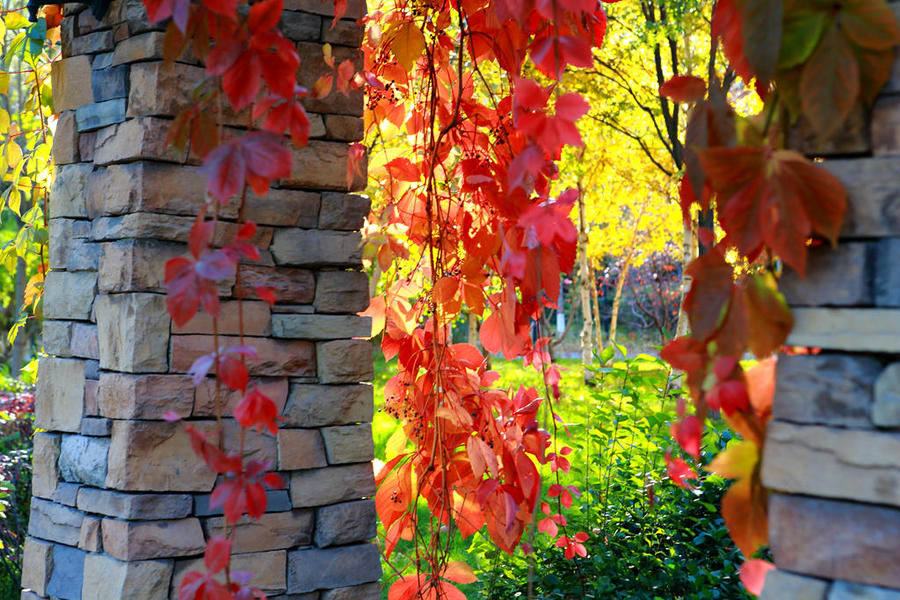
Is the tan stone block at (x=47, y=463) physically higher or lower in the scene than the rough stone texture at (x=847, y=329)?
lower

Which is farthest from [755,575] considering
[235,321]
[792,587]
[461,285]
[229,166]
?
[235,321]

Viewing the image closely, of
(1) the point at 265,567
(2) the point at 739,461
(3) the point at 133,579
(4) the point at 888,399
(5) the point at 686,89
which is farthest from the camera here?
(1) the point at 265,567

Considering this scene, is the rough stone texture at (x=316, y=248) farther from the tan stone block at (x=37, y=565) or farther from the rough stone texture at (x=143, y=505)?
the tan stone block at (x=37, y=565)

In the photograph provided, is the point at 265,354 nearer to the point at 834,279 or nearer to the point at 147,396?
the point at 147,396

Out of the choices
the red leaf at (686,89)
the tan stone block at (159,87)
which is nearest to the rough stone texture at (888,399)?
the red leaf at (686,89)

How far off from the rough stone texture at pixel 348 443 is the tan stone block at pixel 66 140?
782 millimetres

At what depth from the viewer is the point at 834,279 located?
2.67 ft

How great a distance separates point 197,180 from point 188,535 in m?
0.66

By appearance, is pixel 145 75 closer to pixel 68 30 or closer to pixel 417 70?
pixel 68 30

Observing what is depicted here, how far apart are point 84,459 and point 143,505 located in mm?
199

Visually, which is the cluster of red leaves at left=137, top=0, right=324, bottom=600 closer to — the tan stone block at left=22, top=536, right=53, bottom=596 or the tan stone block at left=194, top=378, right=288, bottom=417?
the tan stone block at left=194, top=378, right=288, bottom=417

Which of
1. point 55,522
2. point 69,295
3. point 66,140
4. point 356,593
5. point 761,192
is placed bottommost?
point 356,593

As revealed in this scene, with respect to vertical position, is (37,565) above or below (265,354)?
below

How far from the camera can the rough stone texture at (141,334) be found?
1.45 metres
